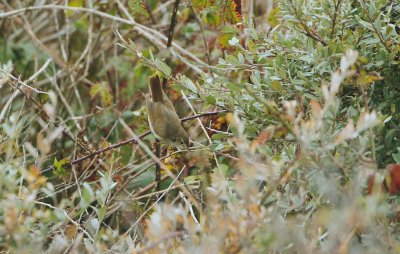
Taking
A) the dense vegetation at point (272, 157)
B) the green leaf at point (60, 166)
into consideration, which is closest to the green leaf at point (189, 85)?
the dense vegetation at point (272, 157)

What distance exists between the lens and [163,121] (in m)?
2.33

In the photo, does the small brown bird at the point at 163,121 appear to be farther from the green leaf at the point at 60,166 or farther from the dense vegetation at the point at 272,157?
the green leaf at the point at 60,166

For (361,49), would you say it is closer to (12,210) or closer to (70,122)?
(12,210)

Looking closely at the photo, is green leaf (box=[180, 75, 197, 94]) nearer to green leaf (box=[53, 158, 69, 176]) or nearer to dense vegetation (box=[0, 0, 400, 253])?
dense vegetation (box=[0, 0, 400, 253])

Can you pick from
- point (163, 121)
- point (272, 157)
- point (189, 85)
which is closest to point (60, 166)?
point (163, 121)

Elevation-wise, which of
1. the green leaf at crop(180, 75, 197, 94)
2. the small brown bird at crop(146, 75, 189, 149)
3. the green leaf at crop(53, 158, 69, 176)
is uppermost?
the green leaf at crop(180, 75, 197, 94)

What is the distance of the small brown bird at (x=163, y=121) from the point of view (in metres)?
2.33

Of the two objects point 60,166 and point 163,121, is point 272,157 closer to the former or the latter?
point 163,121

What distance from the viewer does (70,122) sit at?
3.82 m

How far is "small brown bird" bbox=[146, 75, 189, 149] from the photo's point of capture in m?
2.33

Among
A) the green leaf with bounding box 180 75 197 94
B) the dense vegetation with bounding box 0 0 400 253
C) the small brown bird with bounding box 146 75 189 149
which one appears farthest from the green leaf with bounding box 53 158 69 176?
the green leaf with bounding box 180 75 197 94

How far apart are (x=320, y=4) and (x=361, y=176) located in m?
0.89

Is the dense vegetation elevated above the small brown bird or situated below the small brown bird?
above

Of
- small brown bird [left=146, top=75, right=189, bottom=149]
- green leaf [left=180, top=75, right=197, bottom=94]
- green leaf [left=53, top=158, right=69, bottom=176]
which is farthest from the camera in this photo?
green leaf [left=53, top=158, right=69, bottom=176]
